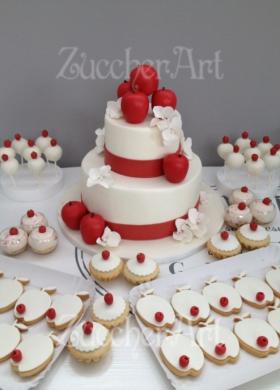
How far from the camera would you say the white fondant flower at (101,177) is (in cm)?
130

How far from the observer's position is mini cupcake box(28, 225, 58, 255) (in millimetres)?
1344

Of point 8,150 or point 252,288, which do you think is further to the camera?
point 8,150

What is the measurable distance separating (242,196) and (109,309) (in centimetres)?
62

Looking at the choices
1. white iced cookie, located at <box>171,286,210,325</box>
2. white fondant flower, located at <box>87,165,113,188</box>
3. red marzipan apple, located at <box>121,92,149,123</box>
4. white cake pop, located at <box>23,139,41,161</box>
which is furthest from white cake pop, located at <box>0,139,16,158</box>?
white iced cookie, located at <box>171,286,210,325</box>

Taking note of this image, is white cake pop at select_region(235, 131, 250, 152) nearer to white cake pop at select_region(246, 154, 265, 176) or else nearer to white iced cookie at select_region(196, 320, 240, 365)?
white cake pop at select_region(246, 154, 265, 176)

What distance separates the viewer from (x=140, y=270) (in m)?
1.24

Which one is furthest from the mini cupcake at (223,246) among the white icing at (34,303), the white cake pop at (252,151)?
the white icing at (34,303)

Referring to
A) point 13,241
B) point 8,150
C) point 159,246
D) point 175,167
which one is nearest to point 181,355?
point 159,246

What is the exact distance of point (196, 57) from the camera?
5.18 ft

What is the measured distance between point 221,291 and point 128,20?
0.92m

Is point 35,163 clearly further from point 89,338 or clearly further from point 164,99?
point 89,338

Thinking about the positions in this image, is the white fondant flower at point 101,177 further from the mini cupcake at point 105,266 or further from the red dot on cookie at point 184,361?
the red dot on cookie at point 184,361

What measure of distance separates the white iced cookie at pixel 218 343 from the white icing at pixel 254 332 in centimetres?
2

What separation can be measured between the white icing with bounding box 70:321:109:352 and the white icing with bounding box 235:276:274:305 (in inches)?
15.5
